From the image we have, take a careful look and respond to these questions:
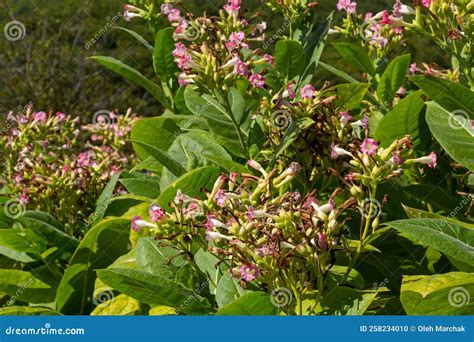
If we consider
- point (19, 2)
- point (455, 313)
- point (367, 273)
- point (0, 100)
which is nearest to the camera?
point (455, 313)

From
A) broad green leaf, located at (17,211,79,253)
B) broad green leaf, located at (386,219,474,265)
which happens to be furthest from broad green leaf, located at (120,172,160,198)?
broad green leaf, located at (386,219,474,265)

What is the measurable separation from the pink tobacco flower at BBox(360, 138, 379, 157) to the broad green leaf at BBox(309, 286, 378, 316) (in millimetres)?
337

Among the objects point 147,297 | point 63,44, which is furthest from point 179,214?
point 63,44

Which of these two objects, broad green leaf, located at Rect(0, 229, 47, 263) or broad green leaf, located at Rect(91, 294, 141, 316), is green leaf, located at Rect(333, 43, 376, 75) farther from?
broad green leaf, located at Rect(0, 229, 47, 263)

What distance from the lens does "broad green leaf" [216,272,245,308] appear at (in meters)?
2.07

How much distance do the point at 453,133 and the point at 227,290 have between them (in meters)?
0.71

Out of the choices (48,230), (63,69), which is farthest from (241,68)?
(63,69)

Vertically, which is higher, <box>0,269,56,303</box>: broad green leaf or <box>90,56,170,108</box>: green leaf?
<box>90,56,170,108</box>: green leaf

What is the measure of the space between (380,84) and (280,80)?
0.33 m

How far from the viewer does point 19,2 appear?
21938 millimetres

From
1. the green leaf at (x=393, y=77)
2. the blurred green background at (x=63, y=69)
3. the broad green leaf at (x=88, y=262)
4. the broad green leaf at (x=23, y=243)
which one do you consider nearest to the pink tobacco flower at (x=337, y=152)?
the green leaf at (x=393, y=77)

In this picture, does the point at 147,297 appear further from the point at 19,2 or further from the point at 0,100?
the point at 19,2

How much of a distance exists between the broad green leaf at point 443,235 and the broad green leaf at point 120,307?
894 mm

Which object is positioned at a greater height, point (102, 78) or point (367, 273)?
point (367, 273)
